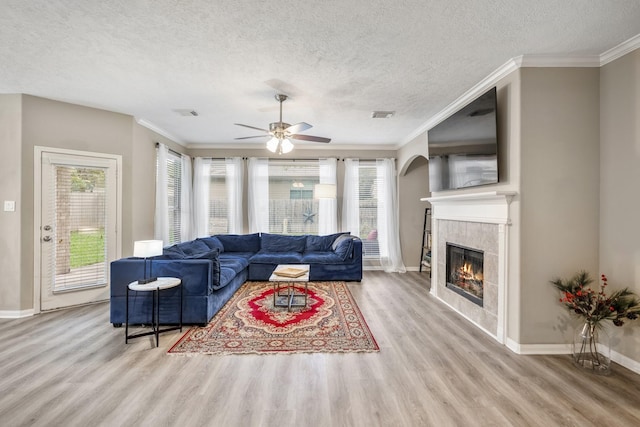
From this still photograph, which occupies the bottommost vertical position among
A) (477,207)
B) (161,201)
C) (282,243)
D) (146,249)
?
(282,243)

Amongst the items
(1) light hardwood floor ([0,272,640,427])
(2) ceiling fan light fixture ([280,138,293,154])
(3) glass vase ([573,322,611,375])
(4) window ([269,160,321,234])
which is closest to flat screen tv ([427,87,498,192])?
(3) glass vase ([573,322,611,375])

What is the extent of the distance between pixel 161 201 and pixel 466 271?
5.04 meters

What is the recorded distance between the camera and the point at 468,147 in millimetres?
3422

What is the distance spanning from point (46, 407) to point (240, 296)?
8.76 ft

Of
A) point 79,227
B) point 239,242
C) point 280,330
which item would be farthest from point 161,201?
point 280,330

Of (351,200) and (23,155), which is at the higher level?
(23,155)

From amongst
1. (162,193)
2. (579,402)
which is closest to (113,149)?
(162,193)

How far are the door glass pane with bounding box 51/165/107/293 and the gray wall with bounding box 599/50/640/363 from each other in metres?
6.11

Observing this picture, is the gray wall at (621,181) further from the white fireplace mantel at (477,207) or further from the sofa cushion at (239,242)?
the sofa cushion at (239,242)

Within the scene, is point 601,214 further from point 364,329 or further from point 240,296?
point 240,296

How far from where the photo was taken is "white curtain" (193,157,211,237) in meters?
6.36

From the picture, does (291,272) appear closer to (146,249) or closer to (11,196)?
(146,249)

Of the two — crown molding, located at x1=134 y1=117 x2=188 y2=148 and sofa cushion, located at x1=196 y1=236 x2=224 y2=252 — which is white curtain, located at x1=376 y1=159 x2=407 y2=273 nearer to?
sofa cushion, located at x1=196 y1=236 x2=224 y2=252

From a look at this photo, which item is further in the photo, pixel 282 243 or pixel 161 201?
pixel 282 243
